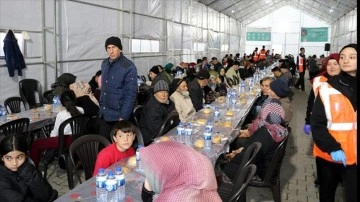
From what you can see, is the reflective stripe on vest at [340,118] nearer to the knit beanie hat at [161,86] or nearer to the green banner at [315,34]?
the knit beanie hat at [161,86]

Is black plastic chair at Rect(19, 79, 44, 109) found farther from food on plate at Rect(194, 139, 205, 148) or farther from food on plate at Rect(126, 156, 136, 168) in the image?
food on plate at Rect(126, 156, 136, 168)

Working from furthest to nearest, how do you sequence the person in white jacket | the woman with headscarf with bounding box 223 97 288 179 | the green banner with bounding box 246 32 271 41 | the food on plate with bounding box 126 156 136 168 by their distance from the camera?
the green banner with bounding box 246 32 271 41
the person in white jacket
the woman with headscarf with bounding box 223 97 288 179
the food on plate with bounding box 126 156 136 168

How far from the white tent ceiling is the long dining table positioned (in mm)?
12542

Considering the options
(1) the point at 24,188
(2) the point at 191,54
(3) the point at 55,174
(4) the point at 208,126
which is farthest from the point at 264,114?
(2) the point at 191,54

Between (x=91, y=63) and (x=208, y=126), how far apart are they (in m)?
5.81

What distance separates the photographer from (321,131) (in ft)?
9.09

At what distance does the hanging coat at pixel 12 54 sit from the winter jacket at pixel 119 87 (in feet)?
10.7

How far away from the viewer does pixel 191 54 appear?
672 inches

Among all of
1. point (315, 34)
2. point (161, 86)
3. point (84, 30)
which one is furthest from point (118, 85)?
point (315, 34)

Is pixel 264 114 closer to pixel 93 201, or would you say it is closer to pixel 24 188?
pixel 93 201

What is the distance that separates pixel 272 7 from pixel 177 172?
95.1 feet

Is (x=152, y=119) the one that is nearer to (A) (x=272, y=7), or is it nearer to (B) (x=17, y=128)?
(B) (x=17, y=128)

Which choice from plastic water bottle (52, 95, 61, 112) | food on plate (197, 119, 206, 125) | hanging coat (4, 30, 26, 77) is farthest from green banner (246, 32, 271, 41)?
food on plate (197, 119, 206, 125)

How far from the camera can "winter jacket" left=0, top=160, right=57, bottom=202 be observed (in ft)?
8.24
